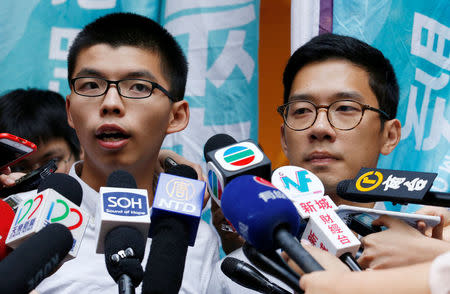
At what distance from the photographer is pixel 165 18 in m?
2.61

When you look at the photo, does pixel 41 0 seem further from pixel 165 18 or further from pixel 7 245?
pixel 7 245

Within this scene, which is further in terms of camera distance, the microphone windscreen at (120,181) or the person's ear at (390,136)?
the person's ear at (390,136)

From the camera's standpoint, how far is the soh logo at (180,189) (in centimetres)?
94

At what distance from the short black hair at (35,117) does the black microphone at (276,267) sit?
1.79 meters

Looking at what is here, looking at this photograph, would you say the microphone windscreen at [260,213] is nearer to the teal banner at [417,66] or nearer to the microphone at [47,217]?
the microphone at [47,217]

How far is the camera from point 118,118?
1.60m

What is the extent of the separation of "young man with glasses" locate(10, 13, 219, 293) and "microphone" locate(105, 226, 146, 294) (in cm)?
68

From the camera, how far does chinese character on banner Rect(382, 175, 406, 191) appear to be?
36.7 inches

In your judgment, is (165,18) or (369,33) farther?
(165,18)

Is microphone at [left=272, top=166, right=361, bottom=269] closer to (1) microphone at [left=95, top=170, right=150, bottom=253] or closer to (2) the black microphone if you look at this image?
(2) the black microphone

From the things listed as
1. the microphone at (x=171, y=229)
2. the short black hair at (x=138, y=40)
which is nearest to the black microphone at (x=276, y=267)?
the microphone at (x=171, y=229)

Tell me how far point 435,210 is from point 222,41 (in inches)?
59.7

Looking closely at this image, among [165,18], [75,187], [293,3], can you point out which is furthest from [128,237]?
[165,18]

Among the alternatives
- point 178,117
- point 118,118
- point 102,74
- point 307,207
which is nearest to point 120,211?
point 307,207
